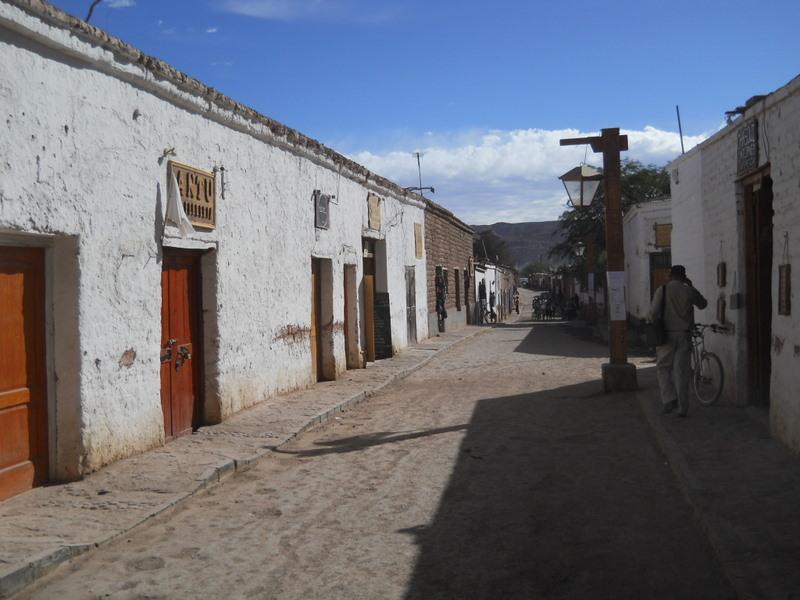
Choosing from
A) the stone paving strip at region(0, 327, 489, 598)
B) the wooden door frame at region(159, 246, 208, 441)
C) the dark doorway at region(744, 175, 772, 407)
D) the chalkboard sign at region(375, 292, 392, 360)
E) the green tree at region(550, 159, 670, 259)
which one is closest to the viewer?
the stone paving strip at region(0, 327, 489, 598)

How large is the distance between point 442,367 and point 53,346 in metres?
9.88

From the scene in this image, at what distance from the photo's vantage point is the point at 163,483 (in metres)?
6.09

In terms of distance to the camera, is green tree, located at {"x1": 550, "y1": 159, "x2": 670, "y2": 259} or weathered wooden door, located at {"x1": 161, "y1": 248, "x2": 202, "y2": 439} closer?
weathered wooden door, located at {"x1": 161, "y1": 248, "x2": 202, "y2": 439}

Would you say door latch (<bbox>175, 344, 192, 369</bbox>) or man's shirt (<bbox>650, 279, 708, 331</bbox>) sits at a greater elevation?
man's shirt (<bbox>650, 279, 708, 331</bbox>)

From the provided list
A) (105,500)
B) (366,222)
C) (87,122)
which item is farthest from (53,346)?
(366,222)

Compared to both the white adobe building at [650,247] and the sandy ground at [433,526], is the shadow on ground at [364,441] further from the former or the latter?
the white adobe building at [650,247]

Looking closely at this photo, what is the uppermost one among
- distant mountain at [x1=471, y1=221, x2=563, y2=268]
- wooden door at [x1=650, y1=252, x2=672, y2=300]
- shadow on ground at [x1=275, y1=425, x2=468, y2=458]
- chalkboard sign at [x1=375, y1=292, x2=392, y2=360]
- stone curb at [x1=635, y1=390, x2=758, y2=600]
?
distant mountain at [x1=471, y1=221, x2=563, y2=268]

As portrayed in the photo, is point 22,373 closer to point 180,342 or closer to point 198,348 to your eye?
point 180,342

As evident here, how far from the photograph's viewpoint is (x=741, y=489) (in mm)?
5492

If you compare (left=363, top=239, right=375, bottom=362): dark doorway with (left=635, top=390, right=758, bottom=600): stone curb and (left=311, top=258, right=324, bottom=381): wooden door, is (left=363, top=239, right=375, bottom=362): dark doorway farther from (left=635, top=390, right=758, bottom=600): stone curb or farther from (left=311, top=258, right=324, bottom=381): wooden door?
(left=635, top=390, right=758, bottom=600): stone curb

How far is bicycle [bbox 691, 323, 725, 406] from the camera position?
902 centimetres

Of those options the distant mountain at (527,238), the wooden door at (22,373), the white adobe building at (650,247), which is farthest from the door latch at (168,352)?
the distant mountain at (527,238)

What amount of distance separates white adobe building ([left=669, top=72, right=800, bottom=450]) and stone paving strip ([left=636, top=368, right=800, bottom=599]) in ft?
1.10

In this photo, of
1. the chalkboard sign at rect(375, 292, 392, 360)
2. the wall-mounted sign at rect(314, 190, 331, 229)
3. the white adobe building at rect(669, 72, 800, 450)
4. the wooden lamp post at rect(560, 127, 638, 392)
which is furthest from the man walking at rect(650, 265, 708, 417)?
the chalkboard sign at rect(375, 292, 392, 360)
